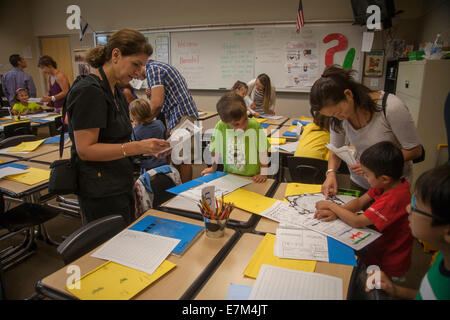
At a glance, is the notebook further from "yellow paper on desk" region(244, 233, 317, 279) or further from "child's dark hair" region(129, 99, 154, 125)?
"child's dark hair" region(129, 99, 154, 125)

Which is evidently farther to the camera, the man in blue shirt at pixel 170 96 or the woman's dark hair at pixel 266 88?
the woman's dark hair at pixel 266 88

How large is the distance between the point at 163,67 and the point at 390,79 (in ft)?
11.8

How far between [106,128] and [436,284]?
55.4 inches

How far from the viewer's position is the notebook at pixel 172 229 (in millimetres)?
1224

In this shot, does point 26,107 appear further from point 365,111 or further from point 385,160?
point 385,160

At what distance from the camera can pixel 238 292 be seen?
0.94m

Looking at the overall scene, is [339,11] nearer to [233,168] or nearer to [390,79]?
[390,79]

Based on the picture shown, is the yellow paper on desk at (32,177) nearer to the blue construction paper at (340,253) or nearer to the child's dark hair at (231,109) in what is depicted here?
the child's dark hair at (231,109)

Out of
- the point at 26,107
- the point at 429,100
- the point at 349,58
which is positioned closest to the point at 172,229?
the point at 429,100

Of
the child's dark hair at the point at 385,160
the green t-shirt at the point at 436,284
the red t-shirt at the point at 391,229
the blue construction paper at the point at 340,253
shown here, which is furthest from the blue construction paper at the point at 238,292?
the child's dark hair at the point at 385,160

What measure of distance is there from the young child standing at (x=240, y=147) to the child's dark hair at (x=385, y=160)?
0.80m

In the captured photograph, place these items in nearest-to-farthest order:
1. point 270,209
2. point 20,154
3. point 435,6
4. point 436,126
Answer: point 270,209, point 20,154, point 436,126, point 435,6
